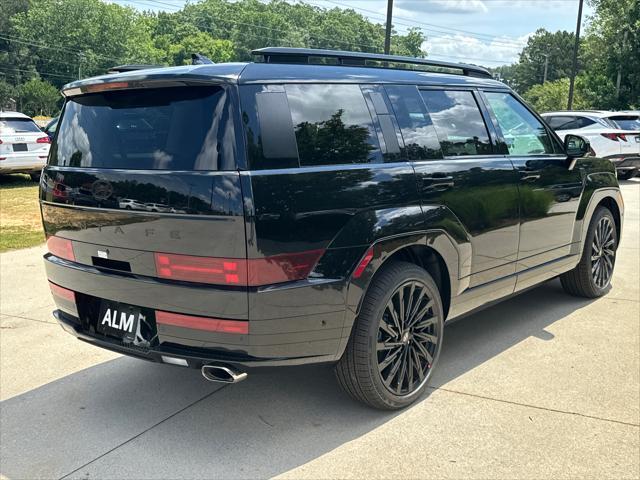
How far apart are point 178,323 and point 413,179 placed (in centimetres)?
148

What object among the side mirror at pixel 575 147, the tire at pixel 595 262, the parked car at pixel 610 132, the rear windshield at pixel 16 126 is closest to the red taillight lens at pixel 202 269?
the side mirror at pixel 575 147

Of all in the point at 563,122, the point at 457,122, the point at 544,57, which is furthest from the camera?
the point at 544,57

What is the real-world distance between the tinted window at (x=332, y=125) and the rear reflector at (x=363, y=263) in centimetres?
48

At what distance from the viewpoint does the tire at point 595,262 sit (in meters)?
5.32

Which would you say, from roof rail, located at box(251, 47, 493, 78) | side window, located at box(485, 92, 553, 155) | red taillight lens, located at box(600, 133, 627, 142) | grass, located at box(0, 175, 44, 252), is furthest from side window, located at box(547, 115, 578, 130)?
roof rail, located at box(251, 47, 493, 78)

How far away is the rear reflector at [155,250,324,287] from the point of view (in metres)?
2.73

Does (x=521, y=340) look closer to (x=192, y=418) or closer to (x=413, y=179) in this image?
(x=413, y=179)

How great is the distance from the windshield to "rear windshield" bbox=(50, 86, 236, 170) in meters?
14.9

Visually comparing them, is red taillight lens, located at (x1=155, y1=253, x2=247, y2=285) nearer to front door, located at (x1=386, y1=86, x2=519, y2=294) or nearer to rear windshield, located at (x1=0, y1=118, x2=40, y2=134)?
front door, located at (x1=386, y1=86, x2=519, y2=294)

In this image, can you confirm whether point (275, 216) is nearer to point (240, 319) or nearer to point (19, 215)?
point (240, 319)

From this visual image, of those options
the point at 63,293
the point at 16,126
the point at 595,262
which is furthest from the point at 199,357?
the point at 16,126

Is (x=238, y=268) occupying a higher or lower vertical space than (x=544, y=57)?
lower

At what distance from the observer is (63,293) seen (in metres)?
3.45

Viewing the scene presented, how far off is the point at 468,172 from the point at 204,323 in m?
1.93
